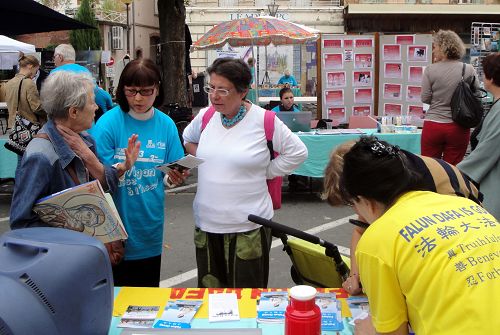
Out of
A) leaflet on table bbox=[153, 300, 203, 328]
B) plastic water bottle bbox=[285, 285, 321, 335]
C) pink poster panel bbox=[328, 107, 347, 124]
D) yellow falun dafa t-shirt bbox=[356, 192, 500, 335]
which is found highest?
pink poster panel bbox=[328, 107, 347, 124]

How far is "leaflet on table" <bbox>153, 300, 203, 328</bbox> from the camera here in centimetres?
205

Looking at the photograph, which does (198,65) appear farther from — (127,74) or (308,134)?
(127,74)

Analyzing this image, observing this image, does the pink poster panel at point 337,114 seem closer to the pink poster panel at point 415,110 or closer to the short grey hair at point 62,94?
the pink poster panel at point 415,110

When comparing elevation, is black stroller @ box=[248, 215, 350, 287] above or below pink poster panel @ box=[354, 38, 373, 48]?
below

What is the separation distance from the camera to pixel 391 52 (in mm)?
8953

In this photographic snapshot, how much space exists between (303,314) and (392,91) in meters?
7.78

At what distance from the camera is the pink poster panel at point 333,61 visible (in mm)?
8984

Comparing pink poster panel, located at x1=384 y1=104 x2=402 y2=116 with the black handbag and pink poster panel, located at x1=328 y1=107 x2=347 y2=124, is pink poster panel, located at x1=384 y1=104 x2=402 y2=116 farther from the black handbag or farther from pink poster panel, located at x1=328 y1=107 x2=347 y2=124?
the black handbag

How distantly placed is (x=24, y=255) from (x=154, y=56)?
112 feet

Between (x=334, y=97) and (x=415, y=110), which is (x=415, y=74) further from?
(x=334, y=97)

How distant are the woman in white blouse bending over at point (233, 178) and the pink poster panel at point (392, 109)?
6.47m

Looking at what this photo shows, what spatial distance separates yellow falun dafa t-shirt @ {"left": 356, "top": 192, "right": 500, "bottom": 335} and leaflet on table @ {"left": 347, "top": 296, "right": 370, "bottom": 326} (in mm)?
559

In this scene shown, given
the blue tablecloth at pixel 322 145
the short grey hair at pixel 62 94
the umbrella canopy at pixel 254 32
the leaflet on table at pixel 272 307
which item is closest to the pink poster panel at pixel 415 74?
the umbrella canopy at pixel 254 32

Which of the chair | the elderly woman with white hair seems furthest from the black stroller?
the chair
